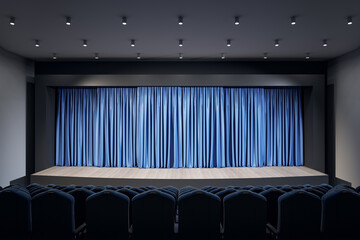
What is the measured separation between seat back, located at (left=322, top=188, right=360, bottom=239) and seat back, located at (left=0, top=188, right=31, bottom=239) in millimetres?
3267

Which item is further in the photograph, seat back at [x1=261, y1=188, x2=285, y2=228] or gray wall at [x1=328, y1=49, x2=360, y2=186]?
gray wall at [x1=328, y1=49, x2=360, y2=186]

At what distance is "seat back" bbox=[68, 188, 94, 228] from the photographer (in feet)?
11.0

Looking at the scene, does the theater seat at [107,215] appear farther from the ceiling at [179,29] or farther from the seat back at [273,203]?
the ceiling at [179,29]

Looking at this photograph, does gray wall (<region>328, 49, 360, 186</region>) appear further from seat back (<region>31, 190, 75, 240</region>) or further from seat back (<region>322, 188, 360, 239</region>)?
seat back (<region>31, 190, 75, 240</region>)

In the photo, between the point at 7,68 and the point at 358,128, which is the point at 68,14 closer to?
the point at 7,68

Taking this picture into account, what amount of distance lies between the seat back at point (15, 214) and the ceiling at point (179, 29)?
3089 mm

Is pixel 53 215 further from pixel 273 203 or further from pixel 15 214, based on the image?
pixel 273 203

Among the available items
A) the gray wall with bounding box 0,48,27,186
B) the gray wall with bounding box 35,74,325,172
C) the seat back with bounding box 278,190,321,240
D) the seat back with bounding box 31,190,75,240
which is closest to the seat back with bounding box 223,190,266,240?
the seat back with bounding box 278,190,321,240

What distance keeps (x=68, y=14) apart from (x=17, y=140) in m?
4.67

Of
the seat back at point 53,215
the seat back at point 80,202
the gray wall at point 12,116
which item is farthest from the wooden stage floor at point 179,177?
the seat back at point 53,215

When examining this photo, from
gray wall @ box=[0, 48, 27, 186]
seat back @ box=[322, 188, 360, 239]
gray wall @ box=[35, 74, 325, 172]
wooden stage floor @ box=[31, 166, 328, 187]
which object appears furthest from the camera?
gray wall @ box=[35, 74, 325, 172]

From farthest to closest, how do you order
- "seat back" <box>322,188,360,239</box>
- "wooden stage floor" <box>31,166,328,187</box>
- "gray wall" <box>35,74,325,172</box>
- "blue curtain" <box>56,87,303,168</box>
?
"blue curtain" <box>56,87,303,168</box>
"gray wall" <box>35,74,325,172</box>
"wooden stage floor" <box>31,166,328,187</box>
"seat back" <box>322,188,360,239</box>

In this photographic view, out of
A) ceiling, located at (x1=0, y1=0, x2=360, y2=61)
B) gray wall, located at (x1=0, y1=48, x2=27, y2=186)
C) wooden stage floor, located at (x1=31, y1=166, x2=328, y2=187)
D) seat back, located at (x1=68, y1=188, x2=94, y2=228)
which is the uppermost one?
ceiling, located at (x1=0, y1=0, x2=360, y2=61)

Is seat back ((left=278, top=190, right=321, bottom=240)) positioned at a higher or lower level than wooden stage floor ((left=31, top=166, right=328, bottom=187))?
higher
